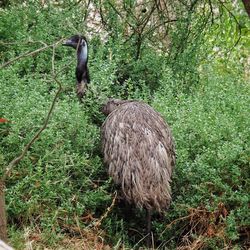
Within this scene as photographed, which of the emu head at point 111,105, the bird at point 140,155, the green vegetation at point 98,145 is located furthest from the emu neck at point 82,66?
the bird at point 140,155

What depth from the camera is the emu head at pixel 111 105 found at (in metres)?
7.48

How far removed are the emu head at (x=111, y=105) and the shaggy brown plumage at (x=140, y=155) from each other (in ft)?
1.29

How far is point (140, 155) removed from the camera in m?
6.66

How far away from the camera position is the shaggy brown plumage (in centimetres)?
656

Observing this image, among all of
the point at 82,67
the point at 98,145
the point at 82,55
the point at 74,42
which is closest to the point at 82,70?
the point at 82,67

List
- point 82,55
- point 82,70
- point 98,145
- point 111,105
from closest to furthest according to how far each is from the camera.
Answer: point 98,145
point 111,105
point 82,70
point 82,55

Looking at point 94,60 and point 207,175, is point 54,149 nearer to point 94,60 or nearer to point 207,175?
point 207,175

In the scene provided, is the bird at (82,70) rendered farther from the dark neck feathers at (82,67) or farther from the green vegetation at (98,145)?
the green vegetation at (98,145)

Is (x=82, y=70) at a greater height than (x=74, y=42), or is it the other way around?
(x=74, y=42)

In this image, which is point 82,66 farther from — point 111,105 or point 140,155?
point 140,155

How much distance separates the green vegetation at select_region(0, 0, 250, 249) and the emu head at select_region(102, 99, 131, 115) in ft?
0.27

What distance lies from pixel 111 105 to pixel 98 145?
54 centimetres

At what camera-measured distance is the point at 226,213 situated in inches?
267

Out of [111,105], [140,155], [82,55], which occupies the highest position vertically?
[82,55]
